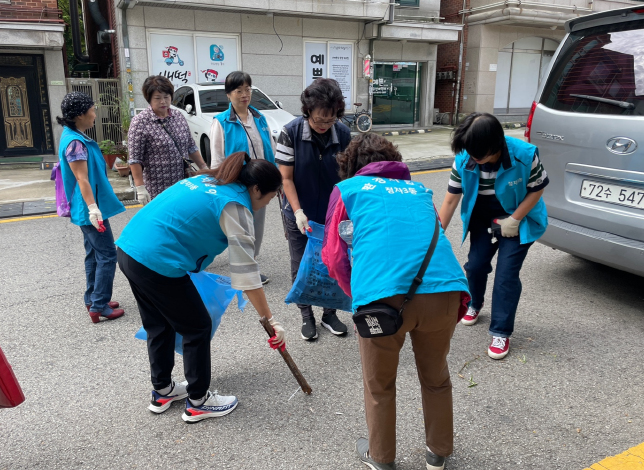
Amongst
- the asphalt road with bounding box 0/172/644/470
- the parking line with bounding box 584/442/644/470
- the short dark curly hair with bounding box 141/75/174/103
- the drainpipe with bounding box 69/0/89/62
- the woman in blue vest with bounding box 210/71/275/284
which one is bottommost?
the asphalt road with bounding box 0/172/644/470

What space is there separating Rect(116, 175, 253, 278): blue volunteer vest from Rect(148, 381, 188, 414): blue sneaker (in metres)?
0.78

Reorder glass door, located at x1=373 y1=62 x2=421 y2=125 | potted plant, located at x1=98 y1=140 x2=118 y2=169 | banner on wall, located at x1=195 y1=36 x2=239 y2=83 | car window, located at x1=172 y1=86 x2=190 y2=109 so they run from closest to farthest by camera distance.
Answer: potted plant, located at x1=98 y1=140 x2=118 y2=169
car window, located at x1=172 y1=86 x2=190 y2=109
banner on wall, located at x1=195 y1=36 x2=239 y2=83
glass door, located at x1=373 y1=62 x2=421 y2=125

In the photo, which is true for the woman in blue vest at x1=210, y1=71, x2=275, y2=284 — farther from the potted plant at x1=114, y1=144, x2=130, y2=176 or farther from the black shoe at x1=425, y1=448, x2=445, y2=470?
the potted plant at x1=114, y1=144, x2=130, y2=176

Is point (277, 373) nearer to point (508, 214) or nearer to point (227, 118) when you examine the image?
point (508, 214)

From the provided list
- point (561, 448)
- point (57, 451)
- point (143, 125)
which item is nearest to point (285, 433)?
point (57, 451)

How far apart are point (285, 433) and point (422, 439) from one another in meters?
0.69

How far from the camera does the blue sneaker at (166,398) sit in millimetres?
2824

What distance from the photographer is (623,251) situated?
354 centimetres

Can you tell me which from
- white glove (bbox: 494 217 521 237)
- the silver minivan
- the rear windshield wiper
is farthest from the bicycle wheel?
white glove (bbox: 494 217 521 237)

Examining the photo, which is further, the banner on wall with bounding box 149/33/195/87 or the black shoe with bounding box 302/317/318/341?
the banner on wall with bounding box 149/33/195/87

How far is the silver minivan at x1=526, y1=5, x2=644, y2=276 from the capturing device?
137 inches

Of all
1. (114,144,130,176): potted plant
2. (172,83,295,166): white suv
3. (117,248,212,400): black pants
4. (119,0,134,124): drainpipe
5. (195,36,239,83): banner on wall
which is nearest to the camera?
(117,248,212,400): black pants

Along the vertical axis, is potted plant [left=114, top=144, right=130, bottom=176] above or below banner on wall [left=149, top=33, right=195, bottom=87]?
below

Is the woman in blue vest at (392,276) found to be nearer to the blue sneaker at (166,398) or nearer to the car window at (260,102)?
the blue sneaker at (166,398)
